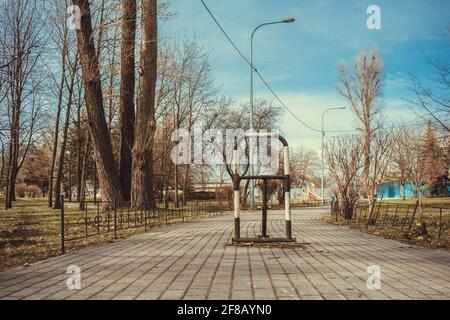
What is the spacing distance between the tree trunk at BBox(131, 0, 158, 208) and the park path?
11309mm

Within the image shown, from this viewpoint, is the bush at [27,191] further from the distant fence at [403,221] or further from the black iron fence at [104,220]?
the distant fence at [403,221]

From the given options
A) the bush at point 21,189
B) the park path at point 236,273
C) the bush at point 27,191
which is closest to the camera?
the park path at point 236,273

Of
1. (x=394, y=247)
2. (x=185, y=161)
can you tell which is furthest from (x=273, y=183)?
(x=394, y=247)

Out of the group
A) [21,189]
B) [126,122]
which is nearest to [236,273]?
[126,122]

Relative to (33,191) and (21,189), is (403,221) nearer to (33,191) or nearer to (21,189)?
(21,189)

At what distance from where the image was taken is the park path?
445 centimetres

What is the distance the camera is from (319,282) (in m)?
4.98

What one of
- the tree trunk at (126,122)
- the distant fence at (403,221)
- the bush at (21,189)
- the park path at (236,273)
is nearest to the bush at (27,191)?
the bush at (21,189)

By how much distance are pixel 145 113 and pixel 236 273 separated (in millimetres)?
15050

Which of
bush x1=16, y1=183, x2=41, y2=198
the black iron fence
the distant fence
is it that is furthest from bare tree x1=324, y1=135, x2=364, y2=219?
bush x1=16, y1=183, x2=41, y2=198

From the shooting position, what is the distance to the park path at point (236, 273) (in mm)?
4445

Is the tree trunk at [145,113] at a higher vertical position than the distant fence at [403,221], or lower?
higher

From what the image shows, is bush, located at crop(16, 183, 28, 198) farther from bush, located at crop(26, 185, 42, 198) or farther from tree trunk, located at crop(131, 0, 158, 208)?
tree trunk, located at crop(131, 0, 158, 208)

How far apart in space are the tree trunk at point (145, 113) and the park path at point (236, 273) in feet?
37.1
